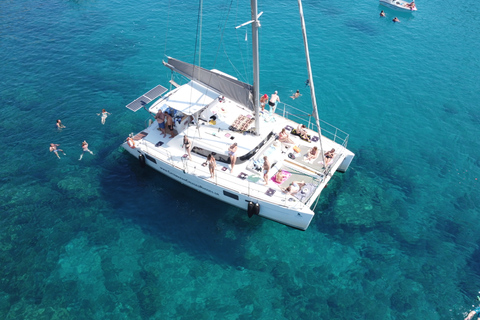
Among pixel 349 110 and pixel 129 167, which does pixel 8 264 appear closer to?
pixel 129 167

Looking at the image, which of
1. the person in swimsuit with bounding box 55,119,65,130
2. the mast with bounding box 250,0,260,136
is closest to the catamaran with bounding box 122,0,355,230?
the mast with bounding box 250,0,260,136

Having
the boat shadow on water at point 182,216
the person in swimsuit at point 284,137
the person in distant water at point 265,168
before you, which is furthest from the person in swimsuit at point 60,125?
the person in swimsuit at point 284,137

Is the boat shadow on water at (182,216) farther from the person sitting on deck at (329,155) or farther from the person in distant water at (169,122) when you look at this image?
the person sitting on deck at (329,155)

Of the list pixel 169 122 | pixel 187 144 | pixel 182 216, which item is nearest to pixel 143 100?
pixel 169 122

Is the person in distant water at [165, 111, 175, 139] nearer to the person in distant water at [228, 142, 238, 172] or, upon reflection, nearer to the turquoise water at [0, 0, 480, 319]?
the turquoise water at [0, 0, 480, 319]

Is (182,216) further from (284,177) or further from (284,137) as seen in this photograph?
(284,137)

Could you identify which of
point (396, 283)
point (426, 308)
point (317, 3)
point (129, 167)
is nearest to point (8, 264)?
point (129, 167)
